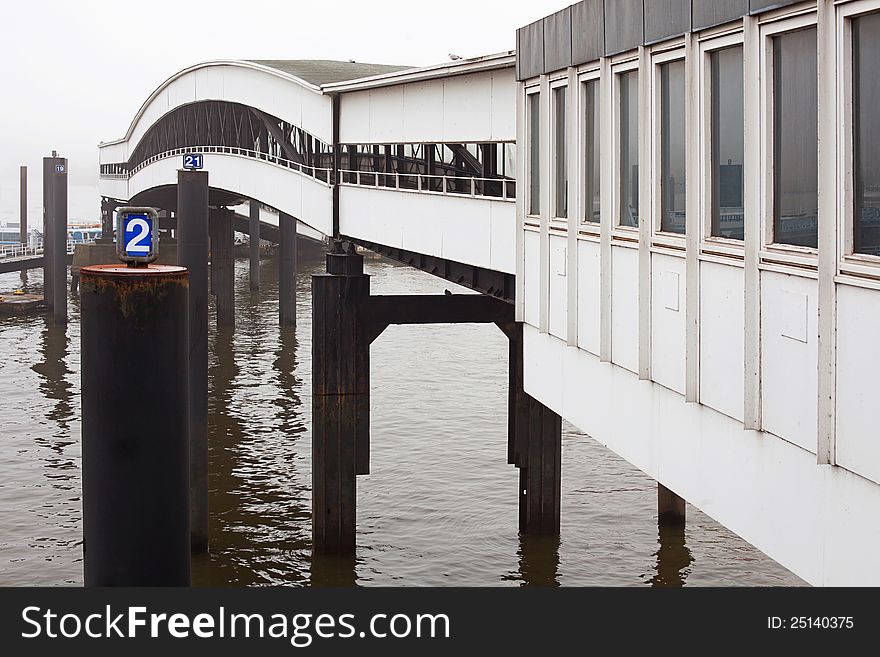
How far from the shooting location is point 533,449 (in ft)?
61.2

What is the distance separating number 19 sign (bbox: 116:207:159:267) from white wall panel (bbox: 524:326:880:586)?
374 centimetres

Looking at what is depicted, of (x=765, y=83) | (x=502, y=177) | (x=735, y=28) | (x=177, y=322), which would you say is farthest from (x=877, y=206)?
(x=502, y=177)

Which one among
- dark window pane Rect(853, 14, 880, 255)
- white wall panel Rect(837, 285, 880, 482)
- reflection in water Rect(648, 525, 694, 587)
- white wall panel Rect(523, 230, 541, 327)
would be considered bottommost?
reflection in water Rect(648, 525, 694, 587)

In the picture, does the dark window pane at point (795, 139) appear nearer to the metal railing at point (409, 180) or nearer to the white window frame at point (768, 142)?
the white window frame at point (768, 142)

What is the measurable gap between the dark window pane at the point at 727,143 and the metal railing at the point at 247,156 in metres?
16.6

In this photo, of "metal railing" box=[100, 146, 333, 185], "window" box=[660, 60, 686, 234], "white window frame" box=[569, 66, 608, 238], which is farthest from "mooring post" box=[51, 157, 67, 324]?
"window" box=[660, 60, 686, 234]

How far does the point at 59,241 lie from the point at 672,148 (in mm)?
41559

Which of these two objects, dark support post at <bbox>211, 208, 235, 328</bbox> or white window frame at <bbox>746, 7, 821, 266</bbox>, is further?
dark support post at <bbox>211, 208, 235, 328</bbox>

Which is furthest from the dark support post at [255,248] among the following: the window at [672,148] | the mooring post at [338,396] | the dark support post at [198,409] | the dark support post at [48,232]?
the window at [672,148]

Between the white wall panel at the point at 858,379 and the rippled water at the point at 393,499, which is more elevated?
the white wall panel at the point at 858,379

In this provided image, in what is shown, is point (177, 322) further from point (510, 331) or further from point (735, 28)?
point (510, 331)

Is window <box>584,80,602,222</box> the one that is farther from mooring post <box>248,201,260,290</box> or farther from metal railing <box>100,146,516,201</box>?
mooring post <box>248,201,260,290</box>

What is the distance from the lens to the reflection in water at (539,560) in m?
17.9

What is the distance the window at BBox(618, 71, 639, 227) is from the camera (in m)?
10.3
